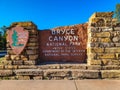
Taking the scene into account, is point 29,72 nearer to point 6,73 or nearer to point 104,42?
point 6,73

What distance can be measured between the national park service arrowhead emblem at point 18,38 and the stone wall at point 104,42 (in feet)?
6.54

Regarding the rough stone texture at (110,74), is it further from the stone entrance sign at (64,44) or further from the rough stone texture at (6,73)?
the rough stone texture at (6,73)

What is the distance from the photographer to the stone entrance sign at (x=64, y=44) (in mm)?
7637

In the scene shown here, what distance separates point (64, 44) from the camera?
7633mm

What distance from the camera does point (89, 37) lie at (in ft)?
23.9

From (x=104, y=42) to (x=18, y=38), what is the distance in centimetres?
260

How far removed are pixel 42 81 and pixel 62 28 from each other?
6.30ft

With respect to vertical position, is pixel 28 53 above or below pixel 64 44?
below

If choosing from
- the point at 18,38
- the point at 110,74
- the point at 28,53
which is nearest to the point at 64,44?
the point at 28,53

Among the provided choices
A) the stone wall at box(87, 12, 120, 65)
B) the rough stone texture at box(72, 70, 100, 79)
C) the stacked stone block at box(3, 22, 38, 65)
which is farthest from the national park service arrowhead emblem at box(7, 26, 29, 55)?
the stone wall at box(87, 12, 120, 65)

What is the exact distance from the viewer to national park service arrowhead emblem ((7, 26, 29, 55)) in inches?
286

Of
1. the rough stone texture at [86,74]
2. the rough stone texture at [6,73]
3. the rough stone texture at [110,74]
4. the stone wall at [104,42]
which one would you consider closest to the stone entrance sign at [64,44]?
the stone wall at [104,42]

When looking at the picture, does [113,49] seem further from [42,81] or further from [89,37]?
[42,81]

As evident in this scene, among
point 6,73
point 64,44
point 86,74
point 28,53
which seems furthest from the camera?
point 64,44
